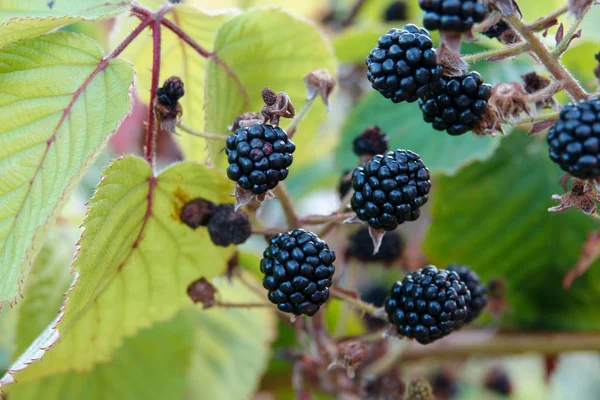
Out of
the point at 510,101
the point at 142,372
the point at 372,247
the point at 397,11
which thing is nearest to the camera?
the point at 510,101

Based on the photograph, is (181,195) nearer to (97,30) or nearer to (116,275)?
(116,275)

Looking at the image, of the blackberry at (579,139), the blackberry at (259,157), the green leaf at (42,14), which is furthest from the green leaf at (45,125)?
the blackberry at (579,139)

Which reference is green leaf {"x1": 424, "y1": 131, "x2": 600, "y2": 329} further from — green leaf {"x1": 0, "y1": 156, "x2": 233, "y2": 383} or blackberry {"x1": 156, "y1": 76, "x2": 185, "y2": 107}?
blackberry {"x1": 156, "y1": 76, "x2": 185, "y2": 107}

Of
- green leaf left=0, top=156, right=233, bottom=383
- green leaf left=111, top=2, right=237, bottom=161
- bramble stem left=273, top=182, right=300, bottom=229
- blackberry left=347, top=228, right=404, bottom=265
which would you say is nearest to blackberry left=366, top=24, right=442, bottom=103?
bramble stem left=273, top=182, right=300, bottom=229

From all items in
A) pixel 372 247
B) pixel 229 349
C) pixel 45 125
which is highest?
pixel 45 125

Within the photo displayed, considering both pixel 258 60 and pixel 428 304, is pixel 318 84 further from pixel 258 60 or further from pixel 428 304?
pixel 428 304

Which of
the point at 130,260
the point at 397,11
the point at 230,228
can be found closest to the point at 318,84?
the point at 230,228

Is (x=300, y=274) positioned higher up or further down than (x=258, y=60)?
further down

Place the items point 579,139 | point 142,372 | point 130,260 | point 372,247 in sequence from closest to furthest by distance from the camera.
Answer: point 579,139 < point 130,260 < point 372,247 < point 142,372
